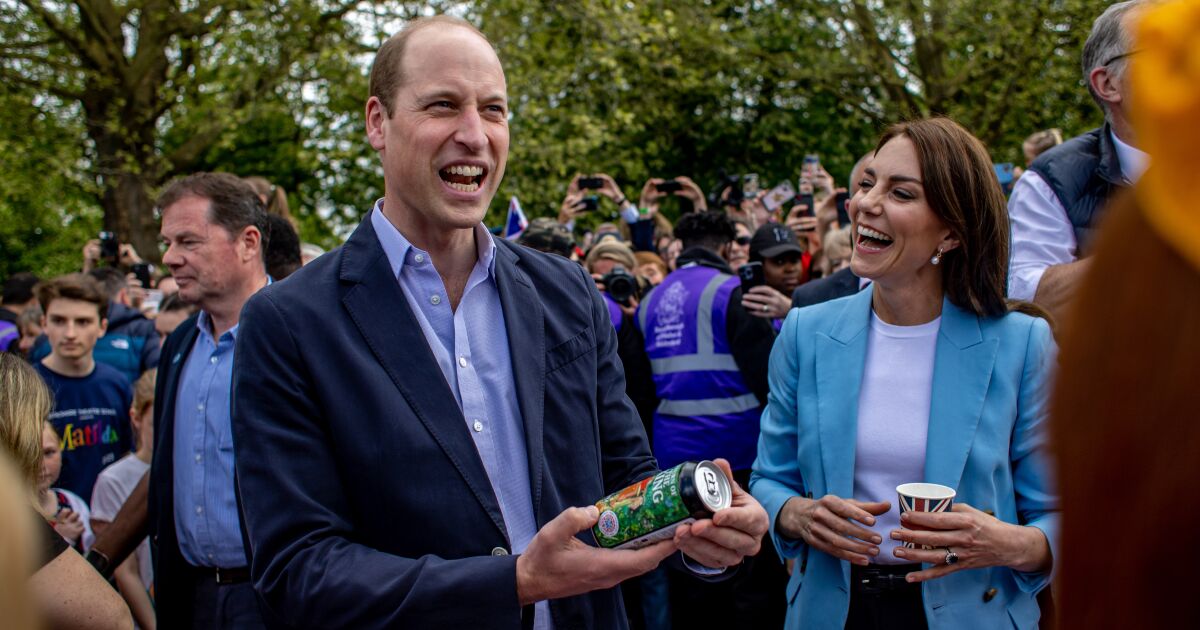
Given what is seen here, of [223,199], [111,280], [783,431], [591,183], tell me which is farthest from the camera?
[591,183]

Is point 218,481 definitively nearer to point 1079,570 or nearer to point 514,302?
point 514,302

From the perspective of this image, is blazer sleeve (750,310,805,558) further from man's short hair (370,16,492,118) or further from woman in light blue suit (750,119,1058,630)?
man's short hair (370,16,492,118)

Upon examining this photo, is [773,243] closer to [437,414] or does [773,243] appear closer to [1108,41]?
[1108,41]

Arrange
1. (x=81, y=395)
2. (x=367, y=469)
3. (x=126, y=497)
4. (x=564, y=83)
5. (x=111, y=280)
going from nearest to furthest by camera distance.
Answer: (x=367, y=469) < (x=126, y=497) < (x=81, y=395) < (x=111, y=280) < (x=564, y=83)

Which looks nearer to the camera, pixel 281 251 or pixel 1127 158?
pixel 1127 158

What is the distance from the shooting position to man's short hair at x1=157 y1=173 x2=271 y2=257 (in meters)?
3.85

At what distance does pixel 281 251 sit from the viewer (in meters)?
5.01

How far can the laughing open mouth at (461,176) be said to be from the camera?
2.08 metres

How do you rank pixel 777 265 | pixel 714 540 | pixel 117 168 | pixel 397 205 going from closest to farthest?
pixel 714 540, pixel 397 205, pixel 777 265, pixel 117 168

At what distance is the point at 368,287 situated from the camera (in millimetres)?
1977

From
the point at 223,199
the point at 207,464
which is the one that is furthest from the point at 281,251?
the point at 207,464

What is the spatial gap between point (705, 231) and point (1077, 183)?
2804 millimetres

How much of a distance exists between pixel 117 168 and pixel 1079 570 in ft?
49.7

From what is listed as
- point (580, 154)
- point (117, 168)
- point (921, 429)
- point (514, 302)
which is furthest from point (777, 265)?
point (117, 168)
